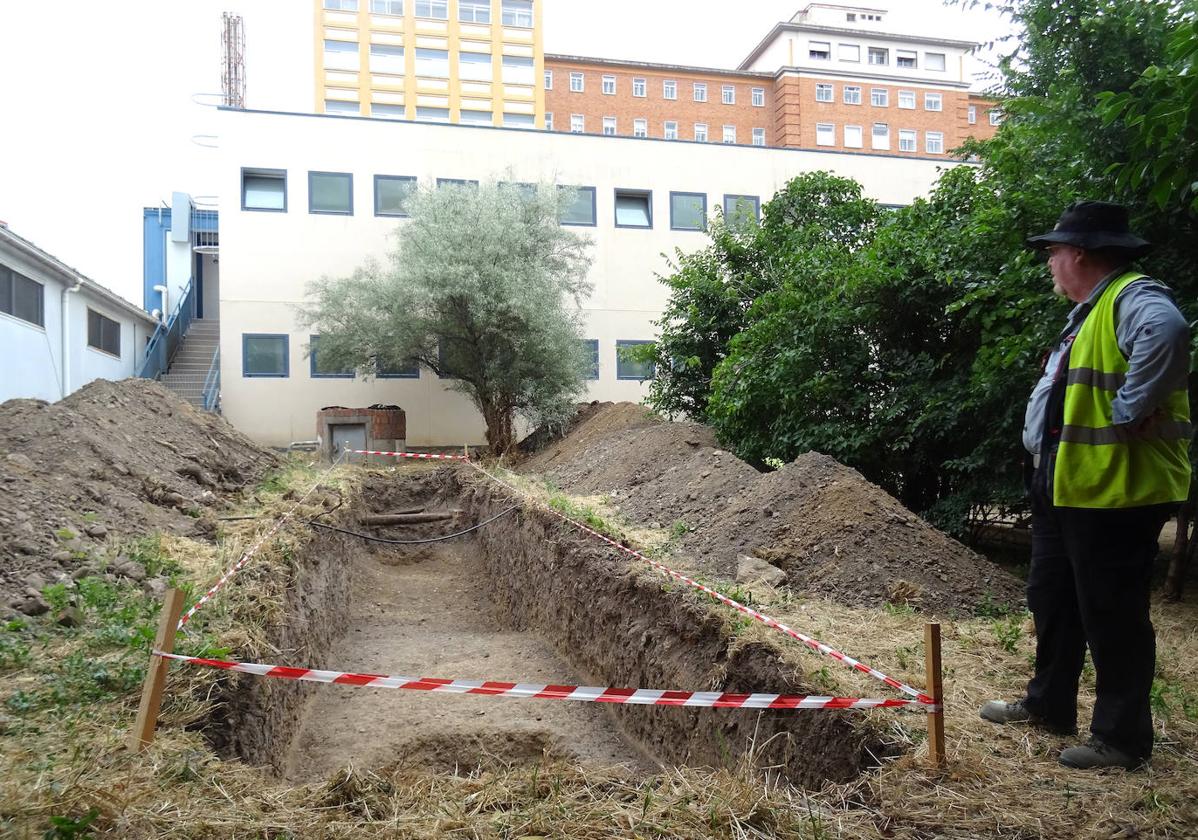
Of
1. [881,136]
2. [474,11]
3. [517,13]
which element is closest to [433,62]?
[474,11]

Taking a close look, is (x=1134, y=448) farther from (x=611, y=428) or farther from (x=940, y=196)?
(x=611, y=428)

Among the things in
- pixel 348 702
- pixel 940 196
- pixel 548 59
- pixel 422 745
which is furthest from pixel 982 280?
pixel 548 59

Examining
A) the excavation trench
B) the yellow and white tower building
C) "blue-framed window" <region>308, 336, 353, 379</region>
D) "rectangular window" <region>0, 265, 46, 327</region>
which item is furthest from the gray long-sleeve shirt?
the yellow and white tower building

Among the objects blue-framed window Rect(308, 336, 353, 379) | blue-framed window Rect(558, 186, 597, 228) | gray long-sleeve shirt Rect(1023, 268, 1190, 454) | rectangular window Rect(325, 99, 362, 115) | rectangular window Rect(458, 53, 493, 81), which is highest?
rectangular window Rect(458, 53, 493, 81)

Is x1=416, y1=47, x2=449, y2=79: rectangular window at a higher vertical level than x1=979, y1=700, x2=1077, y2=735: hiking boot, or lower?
higher

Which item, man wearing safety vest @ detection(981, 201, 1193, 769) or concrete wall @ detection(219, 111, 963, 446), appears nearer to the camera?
man wearing safety vest @ detection(981, 201, 1193, 769)

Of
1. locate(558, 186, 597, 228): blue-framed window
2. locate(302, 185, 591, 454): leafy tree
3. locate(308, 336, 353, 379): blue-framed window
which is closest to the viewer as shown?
locate(302, 185, 591, 454): leafy tree

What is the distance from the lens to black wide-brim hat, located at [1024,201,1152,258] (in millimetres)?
2889

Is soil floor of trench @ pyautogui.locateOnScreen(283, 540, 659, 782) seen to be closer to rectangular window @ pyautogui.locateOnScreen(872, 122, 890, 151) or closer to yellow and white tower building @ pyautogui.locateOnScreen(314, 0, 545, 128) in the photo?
yellow and white tower building @ pyautogui.locateOnScreen(314, 0, 545, 128)

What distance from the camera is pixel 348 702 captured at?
6590mm

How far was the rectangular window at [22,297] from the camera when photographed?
12742 millimetres

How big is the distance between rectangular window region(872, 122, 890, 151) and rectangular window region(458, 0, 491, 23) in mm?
24965

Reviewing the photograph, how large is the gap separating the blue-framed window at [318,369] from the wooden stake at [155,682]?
1693cm

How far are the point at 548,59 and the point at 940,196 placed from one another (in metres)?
49.6
